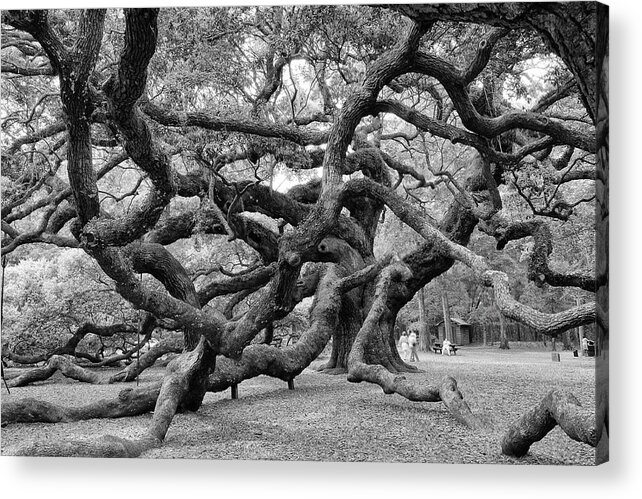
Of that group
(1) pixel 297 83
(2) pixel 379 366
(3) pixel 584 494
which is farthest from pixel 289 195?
(3) pixel 584 494

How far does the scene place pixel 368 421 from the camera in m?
4.29

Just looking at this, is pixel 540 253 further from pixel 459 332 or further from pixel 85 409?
pixel 85 409

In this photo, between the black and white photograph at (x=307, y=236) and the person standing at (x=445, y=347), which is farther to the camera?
the person standing at (x=445, y=347)

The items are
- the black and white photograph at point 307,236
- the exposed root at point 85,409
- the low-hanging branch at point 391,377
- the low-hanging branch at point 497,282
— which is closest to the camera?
the low-hanging branch at point 497,282

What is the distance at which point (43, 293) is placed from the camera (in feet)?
15.9

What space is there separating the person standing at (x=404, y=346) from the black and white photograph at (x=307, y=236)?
45 mm

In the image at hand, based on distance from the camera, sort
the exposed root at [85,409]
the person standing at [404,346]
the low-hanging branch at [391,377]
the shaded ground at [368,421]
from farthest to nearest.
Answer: the person standing at [404,346] → the exposed root at [85,409] → the low-hanging branch at [391,377] → the shaded ground at [368,421]

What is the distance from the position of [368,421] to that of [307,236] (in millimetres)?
1329

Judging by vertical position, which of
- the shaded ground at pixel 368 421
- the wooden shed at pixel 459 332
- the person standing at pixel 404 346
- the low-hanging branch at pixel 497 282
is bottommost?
the shaded ground at pixel 368 421

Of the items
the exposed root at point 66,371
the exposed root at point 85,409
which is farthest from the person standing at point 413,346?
the exposed root at point 66,371

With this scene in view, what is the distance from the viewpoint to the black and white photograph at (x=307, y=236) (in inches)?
148

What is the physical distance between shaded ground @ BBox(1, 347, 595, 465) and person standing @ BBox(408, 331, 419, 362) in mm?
62

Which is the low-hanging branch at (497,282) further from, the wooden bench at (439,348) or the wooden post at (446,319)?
the wooden bench at (439,348)

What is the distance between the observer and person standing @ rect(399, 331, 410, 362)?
4906 millimetres
